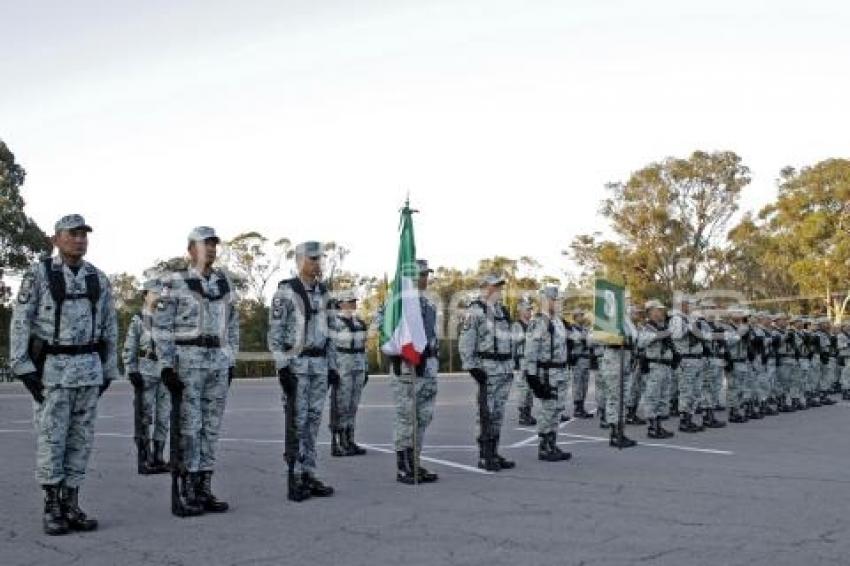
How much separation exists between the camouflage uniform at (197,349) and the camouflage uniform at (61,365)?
0.65 m

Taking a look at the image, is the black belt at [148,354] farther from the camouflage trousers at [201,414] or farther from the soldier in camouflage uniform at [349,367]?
the camouflage trousers at [201,414]

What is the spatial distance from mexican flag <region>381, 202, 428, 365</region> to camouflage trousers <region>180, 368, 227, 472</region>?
216 cm

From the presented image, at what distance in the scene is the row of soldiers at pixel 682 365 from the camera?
11234 mm

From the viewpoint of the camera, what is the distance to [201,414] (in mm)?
7797

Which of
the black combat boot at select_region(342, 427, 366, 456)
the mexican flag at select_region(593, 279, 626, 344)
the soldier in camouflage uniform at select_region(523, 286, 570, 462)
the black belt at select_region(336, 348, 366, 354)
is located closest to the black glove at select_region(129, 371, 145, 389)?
the black combat boot at select_region(342, 427, 366, 456)

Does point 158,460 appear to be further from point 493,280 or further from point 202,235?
point 493,280

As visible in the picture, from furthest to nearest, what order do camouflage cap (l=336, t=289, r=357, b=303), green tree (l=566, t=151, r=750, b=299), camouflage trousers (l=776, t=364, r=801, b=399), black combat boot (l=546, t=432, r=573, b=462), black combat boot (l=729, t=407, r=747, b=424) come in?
green tree (l=566, t=151, r=750, b=299) → camouflage trousers (l=776, t=364, r=801, b=399) → black combat boot (l=729, t=407, r=747, b=424) → camouflage cap (l=336, t=289, r=357, b=303) → black combat boot (l=546, t=432, r=573, b=462)

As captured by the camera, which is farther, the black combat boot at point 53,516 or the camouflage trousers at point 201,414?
the camouflage trousers at point 201,414

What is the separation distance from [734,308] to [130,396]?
1532cm

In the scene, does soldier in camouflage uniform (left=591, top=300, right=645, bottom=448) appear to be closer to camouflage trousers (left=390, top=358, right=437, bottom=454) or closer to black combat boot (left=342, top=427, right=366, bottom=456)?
black combat boot (left=342, top=427, right=366, bottom=456)

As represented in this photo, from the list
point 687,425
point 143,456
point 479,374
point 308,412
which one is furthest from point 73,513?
point 687,425

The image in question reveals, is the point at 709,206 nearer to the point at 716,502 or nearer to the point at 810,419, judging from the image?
the point at 810,419

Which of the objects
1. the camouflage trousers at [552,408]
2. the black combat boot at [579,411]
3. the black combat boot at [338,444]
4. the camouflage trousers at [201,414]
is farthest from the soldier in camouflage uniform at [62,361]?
the black combat boot at [579,411]

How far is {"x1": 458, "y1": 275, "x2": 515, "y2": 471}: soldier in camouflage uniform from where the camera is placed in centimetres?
1006
